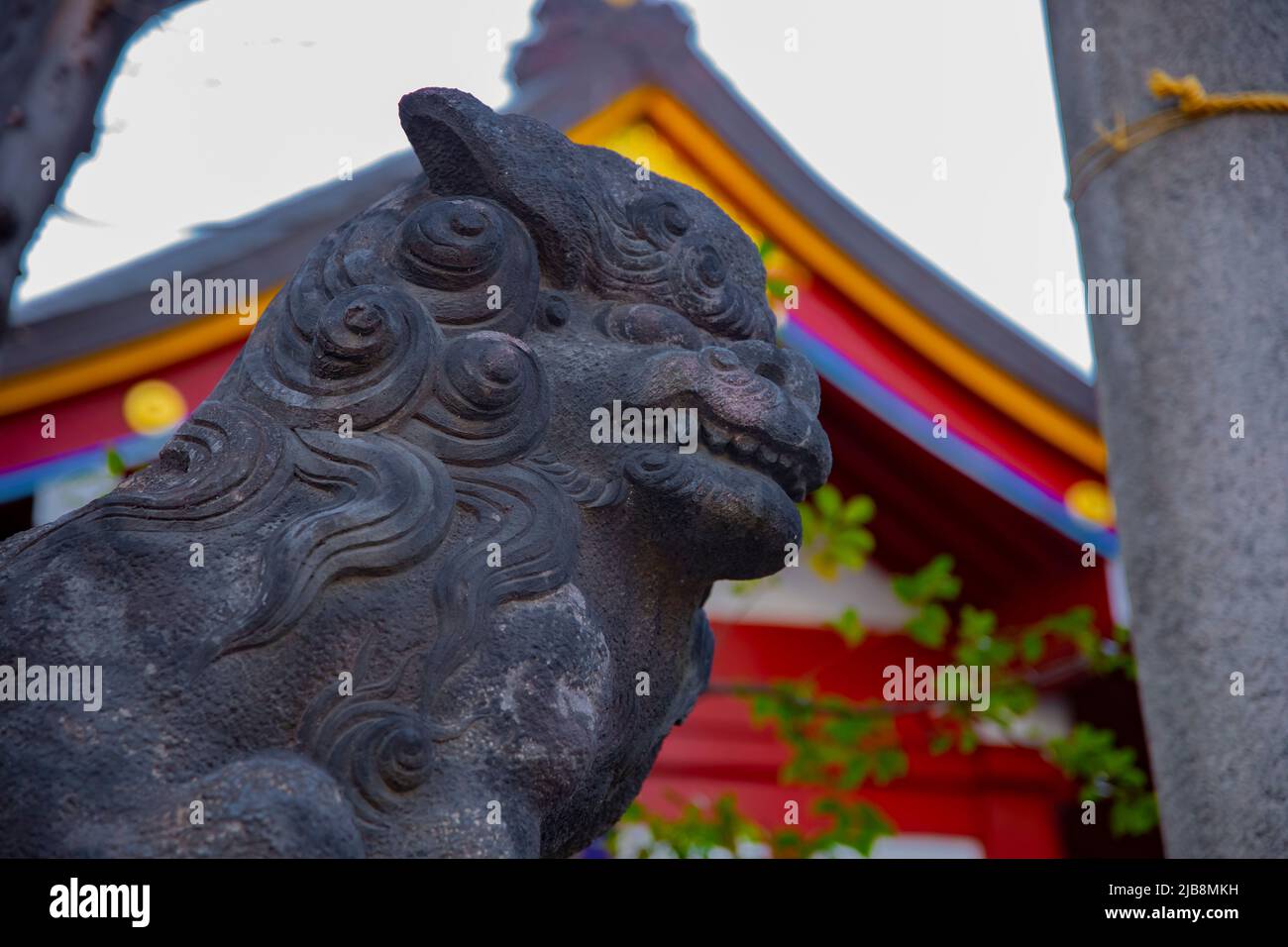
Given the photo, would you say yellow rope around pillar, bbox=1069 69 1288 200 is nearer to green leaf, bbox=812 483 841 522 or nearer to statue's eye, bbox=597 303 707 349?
statue's eye, bbox=597 303 707 349

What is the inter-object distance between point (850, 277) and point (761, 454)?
2868 millimetres

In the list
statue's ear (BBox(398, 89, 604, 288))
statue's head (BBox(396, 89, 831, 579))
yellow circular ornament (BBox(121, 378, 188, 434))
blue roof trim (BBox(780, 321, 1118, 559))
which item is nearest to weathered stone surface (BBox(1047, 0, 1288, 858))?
statue's head (BBox(396, 89, 831, 579))

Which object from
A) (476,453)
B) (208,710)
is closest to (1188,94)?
(476,453)

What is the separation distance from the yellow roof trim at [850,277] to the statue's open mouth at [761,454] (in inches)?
106

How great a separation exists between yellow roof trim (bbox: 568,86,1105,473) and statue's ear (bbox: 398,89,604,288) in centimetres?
253

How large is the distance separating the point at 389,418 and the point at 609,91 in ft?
9.02

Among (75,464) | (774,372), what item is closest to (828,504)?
(75,464)

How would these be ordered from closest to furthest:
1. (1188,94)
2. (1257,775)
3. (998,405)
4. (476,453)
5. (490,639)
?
(490,639), (476,453), (1257,775), (1188,94), (998,405)

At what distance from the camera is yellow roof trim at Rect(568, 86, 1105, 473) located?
4.20 m

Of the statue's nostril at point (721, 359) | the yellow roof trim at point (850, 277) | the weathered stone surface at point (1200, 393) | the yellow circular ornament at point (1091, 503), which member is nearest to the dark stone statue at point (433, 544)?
the statue's nostril at point (721, 359)

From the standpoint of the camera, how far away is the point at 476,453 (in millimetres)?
1521

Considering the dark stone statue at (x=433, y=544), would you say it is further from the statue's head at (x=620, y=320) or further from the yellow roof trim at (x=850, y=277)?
the yellow roof trim at (x=850, y=277)

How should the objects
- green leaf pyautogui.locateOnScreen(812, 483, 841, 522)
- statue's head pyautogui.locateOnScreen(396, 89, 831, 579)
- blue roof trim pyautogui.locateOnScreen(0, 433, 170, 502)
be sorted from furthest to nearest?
green leaf pyautogui.locateOnScreen(812, 483, 841, 522) < blue roof trim pyautogui.locateOnScreen(0, 433, 170, 502) < statue's head pyautogui.locateOnScreen(396, 89, 831, 579)

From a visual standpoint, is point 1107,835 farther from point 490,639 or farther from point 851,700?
point 490,639
